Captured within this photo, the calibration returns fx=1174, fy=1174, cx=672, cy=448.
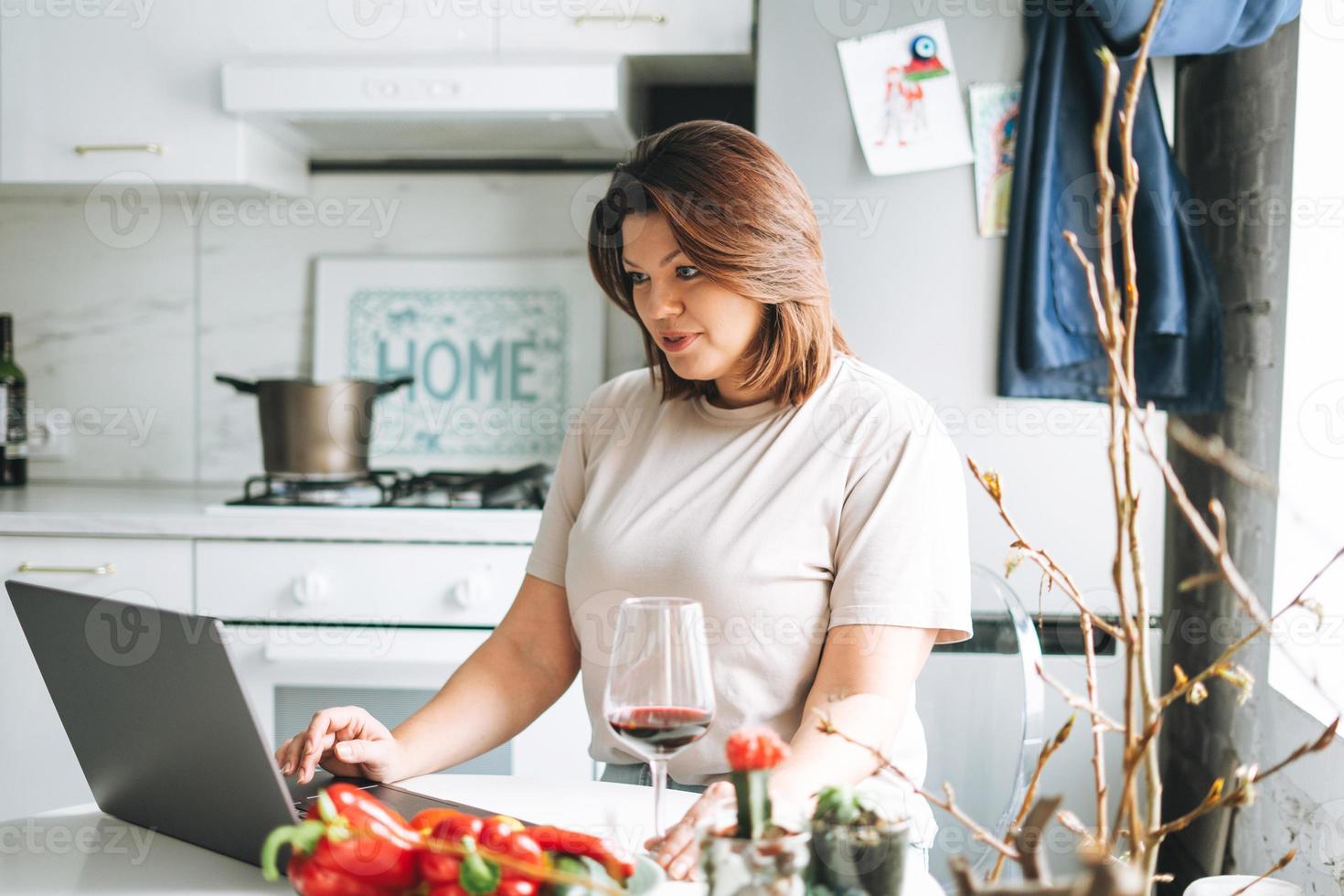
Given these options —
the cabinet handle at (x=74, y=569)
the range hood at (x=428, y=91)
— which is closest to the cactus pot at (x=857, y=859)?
the range hood at (x=428, y=91)

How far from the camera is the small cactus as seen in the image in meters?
0.60

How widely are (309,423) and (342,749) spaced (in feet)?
4.02

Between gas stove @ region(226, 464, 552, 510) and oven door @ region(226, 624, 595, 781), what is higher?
gas stove @ region(226, 464, 552, 510)

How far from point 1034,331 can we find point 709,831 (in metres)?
1.46

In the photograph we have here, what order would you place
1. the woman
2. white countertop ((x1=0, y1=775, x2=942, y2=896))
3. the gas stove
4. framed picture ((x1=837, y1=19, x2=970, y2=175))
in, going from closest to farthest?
white countertop ((x1=0, y1=775, x2=942, y2=896)) → the woman → framed picture ((x1=837, y1=19, x2=970, y2=175)) → the gas stove

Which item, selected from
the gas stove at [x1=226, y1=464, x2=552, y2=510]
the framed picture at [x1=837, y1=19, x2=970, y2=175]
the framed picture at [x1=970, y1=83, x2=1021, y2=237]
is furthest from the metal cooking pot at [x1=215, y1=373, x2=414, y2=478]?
the framed picture at [x1=970, y1=83, x2=1021, y2=237]

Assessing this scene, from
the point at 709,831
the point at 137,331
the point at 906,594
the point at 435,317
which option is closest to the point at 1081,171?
the point at 906,594

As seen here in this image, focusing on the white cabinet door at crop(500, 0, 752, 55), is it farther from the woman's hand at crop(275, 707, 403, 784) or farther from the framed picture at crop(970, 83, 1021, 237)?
the woman's hand at crop(275, 707, 403, 784)

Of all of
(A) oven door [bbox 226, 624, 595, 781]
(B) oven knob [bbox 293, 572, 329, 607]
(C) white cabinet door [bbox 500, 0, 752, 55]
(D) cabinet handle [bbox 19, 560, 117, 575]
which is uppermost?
(C) white cabinet door [bbox 500, 0, 752, 55]

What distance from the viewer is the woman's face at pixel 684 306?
127cm

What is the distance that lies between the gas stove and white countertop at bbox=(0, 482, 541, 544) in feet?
0.19

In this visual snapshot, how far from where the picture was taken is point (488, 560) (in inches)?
81.0

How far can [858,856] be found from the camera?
646mm

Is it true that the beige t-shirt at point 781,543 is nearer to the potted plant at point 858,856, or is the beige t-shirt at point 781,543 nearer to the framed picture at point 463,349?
the potted plant at point 858,856
